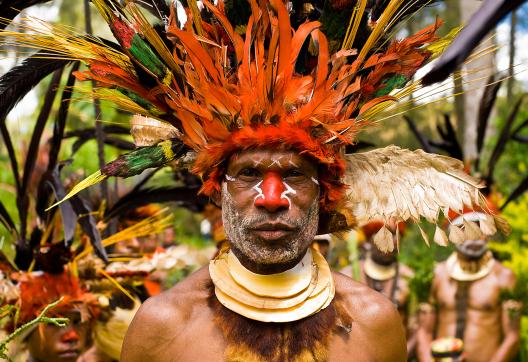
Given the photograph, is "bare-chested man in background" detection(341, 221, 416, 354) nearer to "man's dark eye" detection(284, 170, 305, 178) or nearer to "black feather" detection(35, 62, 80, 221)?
"black feather" detection(35, 62, 80, 221)

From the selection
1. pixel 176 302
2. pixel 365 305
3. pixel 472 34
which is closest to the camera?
pixel 472 34

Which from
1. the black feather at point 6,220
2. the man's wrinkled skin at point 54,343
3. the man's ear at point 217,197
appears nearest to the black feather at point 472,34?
the man's ear at point 217,197

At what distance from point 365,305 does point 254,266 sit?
52 cm

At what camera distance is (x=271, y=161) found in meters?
2.82

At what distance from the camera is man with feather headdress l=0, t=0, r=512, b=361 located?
2811 millimetres

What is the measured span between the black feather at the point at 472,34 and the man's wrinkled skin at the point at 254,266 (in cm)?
109

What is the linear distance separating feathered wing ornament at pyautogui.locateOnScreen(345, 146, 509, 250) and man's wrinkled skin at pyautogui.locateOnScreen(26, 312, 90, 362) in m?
2.28

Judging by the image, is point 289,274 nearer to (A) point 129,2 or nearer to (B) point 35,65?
(A) point 129,2

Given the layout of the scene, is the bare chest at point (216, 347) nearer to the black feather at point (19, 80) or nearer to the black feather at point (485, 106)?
the black feather at point (19, 80)

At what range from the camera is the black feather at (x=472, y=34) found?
1.68 m

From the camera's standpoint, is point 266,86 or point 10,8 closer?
point 266,86

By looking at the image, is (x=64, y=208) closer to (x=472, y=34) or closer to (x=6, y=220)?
(x=6, y=220)

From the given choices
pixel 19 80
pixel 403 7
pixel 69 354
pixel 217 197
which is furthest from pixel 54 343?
pixel 403 7

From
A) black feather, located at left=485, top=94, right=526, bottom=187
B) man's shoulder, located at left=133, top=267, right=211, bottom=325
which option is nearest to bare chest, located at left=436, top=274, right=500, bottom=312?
black feather, located at left=485, top=94, right=526, bottom=187
